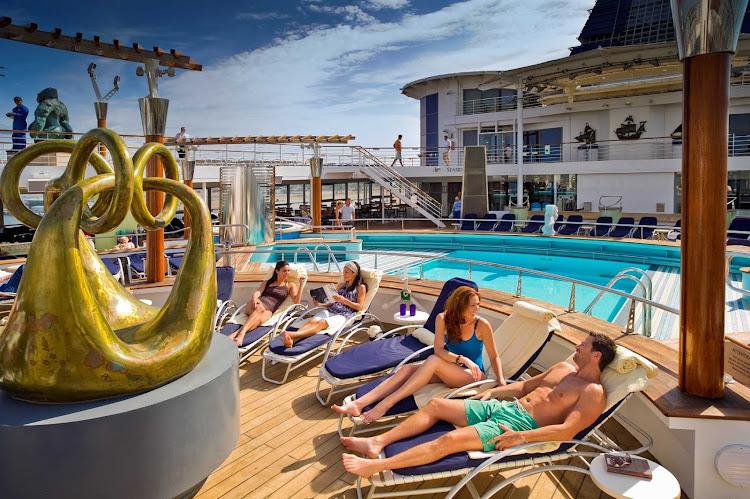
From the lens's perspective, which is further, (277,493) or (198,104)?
(198,104)

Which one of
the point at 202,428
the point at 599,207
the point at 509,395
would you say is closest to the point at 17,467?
the point at 202,428

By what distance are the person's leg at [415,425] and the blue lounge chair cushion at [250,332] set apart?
229cm

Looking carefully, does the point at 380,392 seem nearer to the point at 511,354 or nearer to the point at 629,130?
the point at 511,354

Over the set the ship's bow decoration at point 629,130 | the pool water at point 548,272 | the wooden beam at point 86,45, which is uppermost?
the ship's bow decoration at point 629,130

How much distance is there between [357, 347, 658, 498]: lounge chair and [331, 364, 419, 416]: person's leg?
0.59 m

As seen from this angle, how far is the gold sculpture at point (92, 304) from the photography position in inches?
95.3

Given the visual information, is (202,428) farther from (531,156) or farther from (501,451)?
(531,156)

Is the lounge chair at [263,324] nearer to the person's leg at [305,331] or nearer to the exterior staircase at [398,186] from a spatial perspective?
the person's leg at [305,331]

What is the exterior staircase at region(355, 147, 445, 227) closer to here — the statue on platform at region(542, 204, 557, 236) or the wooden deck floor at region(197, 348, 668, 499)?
the statue on platform at region(542, 204, 557, 236)

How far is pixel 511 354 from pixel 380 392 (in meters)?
1.07

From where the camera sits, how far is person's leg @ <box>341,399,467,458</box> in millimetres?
2877

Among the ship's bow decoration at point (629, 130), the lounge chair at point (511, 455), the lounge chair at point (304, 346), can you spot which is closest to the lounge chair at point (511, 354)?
the lounge chair at point (511, 455)

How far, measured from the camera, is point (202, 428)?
2.66 m

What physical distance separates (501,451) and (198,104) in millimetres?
44314
